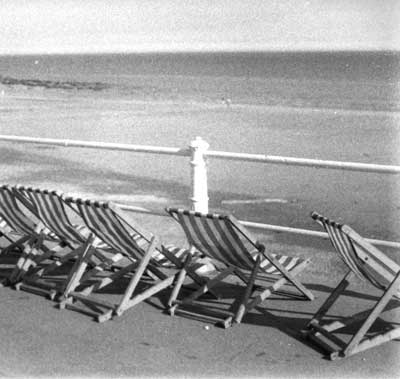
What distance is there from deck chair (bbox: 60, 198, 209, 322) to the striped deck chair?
141mm

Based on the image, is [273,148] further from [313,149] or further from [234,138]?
[234,138]

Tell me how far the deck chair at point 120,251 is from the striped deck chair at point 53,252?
0.46 feet

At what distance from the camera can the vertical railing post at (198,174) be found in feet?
21.5

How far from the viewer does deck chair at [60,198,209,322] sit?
5430 mm

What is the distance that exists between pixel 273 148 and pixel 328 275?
14.5 metres

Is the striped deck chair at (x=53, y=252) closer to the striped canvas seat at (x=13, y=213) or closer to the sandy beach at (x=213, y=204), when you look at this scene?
the striped canvas seat at (x=13, y=213)

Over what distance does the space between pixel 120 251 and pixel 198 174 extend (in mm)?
1125

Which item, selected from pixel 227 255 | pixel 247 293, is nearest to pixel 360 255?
pixel 247 293

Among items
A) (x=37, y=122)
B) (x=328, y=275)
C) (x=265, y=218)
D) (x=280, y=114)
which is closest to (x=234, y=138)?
(x=37, y=122)

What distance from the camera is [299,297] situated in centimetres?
596

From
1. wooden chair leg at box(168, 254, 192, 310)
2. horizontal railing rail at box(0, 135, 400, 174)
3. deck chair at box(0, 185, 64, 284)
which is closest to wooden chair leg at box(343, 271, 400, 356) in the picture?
horizontal railing rail at box(0, 135, 400, 174)

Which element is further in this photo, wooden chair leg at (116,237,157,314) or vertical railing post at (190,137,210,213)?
vertical railing post at (190,137,210,213)

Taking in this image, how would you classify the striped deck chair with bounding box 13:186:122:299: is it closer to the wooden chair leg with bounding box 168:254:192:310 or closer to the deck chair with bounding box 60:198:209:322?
the deck chair with bounding box 60:198:209:322

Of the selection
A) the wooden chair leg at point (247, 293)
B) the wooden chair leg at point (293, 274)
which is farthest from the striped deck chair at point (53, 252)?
the wooden chair leg at point (293, 274)
